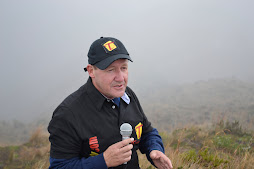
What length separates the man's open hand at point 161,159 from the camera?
2027mm

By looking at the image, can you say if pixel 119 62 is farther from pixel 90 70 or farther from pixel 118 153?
pixel 118 153

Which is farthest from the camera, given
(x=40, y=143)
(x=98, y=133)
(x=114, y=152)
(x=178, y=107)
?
(x=178, y=107)

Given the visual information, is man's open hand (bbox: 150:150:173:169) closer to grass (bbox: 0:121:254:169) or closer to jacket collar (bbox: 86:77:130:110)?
jacket collar (bbox: 86:77:130:110)

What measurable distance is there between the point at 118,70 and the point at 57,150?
34.5 inches

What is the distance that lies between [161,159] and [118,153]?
2.05 feet

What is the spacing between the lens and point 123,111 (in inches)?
81.8

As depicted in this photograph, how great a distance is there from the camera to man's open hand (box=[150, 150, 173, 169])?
2.03 metres

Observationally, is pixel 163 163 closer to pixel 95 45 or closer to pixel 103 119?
pixel 103 119

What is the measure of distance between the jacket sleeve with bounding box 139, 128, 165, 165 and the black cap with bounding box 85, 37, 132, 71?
0.99m

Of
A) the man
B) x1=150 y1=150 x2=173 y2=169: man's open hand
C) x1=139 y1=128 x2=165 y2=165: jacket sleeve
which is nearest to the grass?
x1=139 y1=128 x2=165 y2=165: jacket sleeve

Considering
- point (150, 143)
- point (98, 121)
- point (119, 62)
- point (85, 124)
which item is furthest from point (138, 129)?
point (119, 62)

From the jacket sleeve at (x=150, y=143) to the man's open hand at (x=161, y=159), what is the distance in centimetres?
11

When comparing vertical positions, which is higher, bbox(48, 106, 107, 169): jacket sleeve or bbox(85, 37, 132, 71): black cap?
bbox(85, 37, 132, 71): black cap

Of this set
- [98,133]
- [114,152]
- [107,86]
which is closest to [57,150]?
[98,133]
